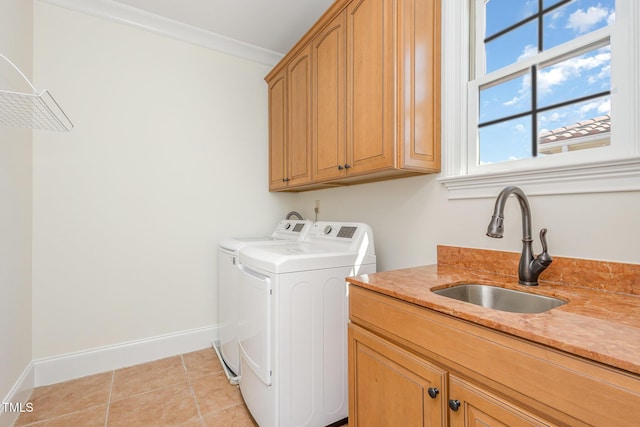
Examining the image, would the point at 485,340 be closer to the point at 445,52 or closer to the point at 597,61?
the point at 597,61

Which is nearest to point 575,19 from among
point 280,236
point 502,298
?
point 502,298

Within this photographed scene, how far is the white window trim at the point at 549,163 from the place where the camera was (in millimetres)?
1045

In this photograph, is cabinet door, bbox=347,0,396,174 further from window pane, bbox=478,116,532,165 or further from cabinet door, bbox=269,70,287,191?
cabinet door, bbox=269,70,287,191

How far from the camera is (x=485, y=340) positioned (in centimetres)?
78

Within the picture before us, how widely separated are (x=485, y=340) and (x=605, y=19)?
1335mm

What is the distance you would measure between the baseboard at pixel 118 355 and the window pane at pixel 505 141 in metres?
2.51

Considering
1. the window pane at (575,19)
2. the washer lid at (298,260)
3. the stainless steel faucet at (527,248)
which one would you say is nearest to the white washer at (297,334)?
the washer lid at (298,260)

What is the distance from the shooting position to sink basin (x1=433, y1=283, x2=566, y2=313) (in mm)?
1048

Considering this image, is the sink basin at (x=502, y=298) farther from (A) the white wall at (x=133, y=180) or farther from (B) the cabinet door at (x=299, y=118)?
(A) the white wall at (x=133, y=180)

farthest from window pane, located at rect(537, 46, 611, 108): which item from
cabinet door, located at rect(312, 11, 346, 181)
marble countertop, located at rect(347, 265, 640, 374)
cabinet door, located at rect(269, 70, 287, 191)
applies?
cabinet door, located at rect(269, 70, 287, 191)

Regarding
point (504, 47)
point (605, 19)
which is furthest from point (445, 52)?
point (605, 19)

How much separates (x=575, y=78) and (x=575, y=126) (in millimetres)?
201

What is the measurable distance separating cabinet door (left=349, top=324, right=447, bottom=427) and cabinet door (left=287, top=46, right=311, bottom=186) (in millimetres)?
1305

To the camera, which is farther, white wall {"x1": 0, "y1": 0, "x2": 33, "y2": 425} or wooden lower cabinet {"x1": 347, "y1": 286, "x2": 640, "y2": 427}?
white wall {"x1": 0, "y1": 0, "x2": 33, "y2": 425}
